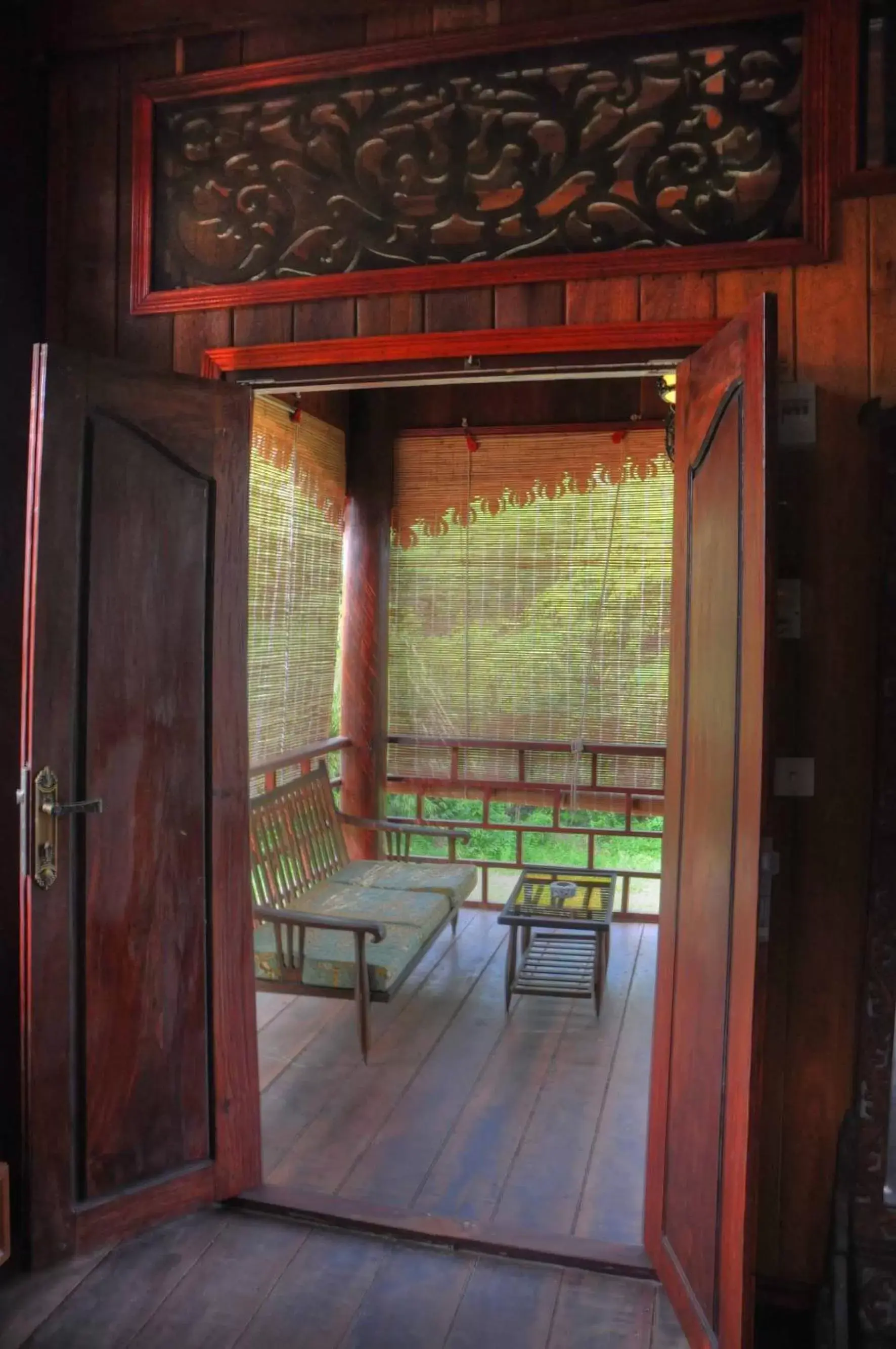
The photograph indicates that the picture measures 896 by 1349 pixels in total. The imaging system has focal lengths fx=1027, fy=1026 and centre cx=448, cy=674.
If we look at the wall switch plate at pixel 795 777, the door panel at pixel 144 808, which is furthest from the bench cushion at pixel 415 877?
the wall switch plate at pixel 795 777

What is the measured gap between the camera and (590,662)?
4938mm

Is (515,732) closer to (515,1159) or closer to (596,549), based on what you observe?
(596,549)

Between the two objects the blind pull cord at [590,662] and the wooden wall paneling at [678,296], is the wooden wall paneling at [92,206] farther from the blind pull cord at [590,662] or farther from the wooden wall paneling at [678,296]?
the blind pull cord at [590,662]

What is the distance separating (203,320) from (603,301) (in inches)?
38.0

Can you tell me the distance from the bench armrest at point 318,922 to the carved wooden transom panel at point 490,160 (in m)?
1.83

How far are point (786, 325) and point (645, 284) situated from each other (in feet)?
1.01

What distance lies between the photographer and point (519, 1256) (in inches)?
90.2

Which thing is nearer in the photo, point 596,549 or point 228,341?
point 228,341

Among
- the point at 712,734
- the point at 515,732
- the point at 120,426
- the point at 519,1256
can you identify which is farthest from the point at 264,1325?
the point at 515,732

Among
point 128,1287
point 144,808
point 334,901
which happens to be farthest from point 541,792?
point 128,1287

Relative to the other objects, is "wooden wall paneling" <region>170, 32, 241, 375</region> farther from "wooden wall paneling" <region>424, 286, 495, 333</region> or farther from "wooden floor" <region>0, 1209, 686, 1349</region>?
"wooden floor" <region>0, 1209, 686, 1349</region>

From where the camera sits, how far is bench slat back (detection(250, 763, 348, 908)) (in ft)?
12.3

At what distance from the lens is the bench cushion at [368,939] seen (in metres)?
3.26

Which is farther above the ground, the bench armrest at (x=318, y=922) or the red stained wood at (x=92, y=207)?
the red stained wood at (x=92, y=207)
